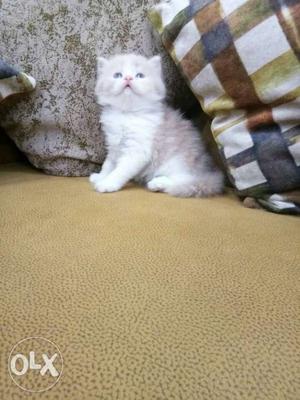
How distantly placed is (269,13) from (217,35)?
11cm

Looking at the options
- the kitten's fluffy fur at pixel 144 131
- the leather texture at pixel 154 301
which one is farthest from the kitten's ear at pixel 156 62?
the leather texture at pixel 154 301

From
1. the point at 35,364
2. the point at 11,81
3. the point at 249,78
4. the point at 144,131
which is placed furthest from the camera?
the point at 144,131

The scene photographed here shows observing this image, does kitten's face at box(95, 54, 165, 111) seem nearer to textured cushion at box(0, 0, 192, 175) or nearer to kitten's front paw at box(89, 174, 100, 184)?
textured cushion at box(0, 0, 192, 175)

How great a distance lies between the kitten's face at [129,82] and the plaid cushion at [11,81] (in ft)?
0.67

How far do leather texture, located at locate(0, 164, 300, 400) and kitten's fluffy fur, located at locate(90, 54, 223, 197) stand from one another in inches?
15.1

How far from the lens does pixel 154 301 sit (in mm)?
383

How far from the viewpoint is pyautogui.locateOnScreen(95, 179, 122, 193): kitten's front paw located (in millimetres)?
869

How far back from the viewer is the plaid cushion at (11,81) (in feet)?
2.73

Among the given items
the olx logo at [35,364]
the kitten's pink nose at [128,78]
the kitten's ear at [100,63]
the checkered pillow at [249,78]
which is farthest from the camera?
the kitten's pink nose at [128,78]

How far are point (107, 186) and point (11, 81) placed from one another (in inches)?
14.0

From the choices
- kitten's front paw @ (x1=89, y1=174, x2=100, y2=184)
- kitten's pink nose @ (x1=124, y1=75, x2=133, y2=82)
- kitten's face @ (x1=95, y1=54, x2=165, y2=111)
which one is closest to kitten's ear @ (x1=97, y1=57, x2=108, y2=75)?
kitten's face @ (x1=95, y1=54, x2=165, y2=111)

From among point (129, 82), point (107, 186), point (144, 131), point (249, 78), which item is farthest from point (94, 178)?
point (249, 78)

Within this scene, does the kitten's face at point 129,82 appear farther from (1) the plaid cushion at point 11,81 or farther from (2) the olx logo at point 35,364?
(2) the olx logo at point 35,364

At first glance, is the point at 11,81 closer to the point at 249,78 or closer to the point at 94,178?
the point at 94,178
